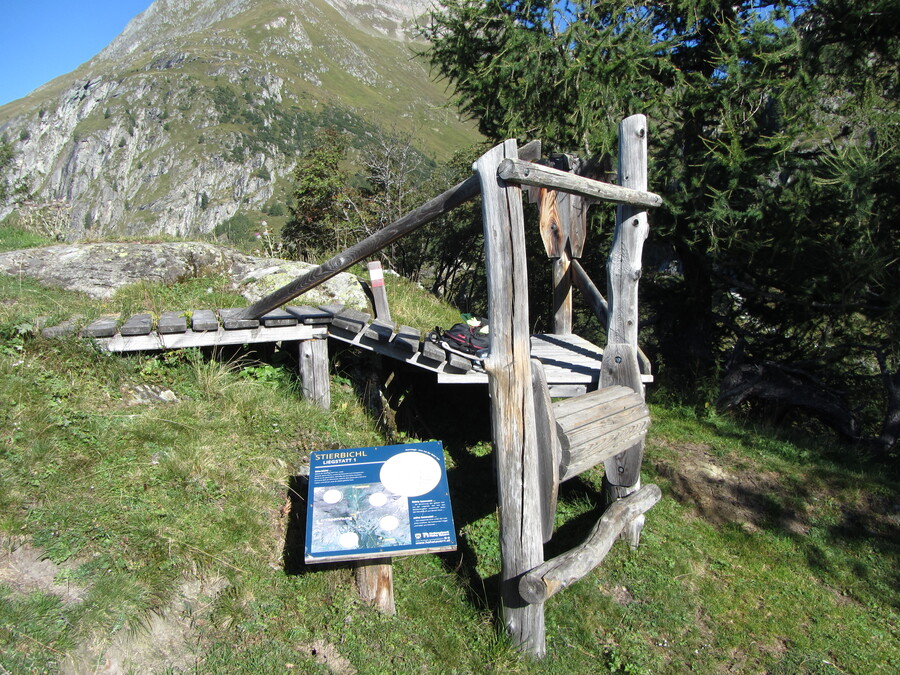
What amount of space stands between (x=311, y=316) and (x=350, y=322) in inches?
15.2

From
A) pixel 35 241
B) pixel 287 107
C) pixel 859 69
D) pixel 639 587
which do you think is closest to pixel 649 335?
pixel 859 69

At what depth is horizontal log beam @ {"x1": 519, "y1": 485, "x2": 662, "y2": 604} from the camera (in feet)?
10.4

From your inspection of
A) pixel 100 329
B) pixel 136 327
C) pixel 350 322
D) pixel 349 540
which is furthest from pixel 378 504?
pixel 100 329

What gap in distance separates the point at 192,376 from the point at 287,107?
140 meters

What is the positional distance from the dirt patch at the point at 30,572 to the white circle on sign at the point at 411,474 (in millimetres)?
1739

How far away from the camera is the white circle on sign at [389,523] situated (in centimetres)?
323

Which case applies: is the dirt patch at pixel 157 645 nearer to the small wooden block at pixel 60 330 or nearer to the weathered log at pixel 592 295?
the small wooden block at pixel 60 330

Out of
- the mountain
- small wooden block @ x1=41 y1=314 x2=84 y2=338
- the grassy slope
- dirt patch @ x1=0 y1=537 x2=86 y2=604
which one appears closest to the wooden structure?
small wooden block @ x1=41 y1=314 x2=84 y2=338

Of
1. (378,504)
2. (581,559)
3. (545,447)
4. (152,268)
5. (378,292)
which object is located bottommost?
(581,559)

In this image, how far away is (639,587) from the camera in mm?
4168

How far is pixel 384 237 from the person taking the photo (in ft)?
12.6

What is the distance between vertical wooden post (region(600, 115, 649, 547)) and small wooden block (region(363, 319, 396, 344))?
6.24 ft

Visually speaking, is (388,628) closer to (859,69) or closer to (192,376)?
(192,376)

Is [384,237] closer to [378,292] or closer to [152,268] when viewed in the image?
[378,292]
